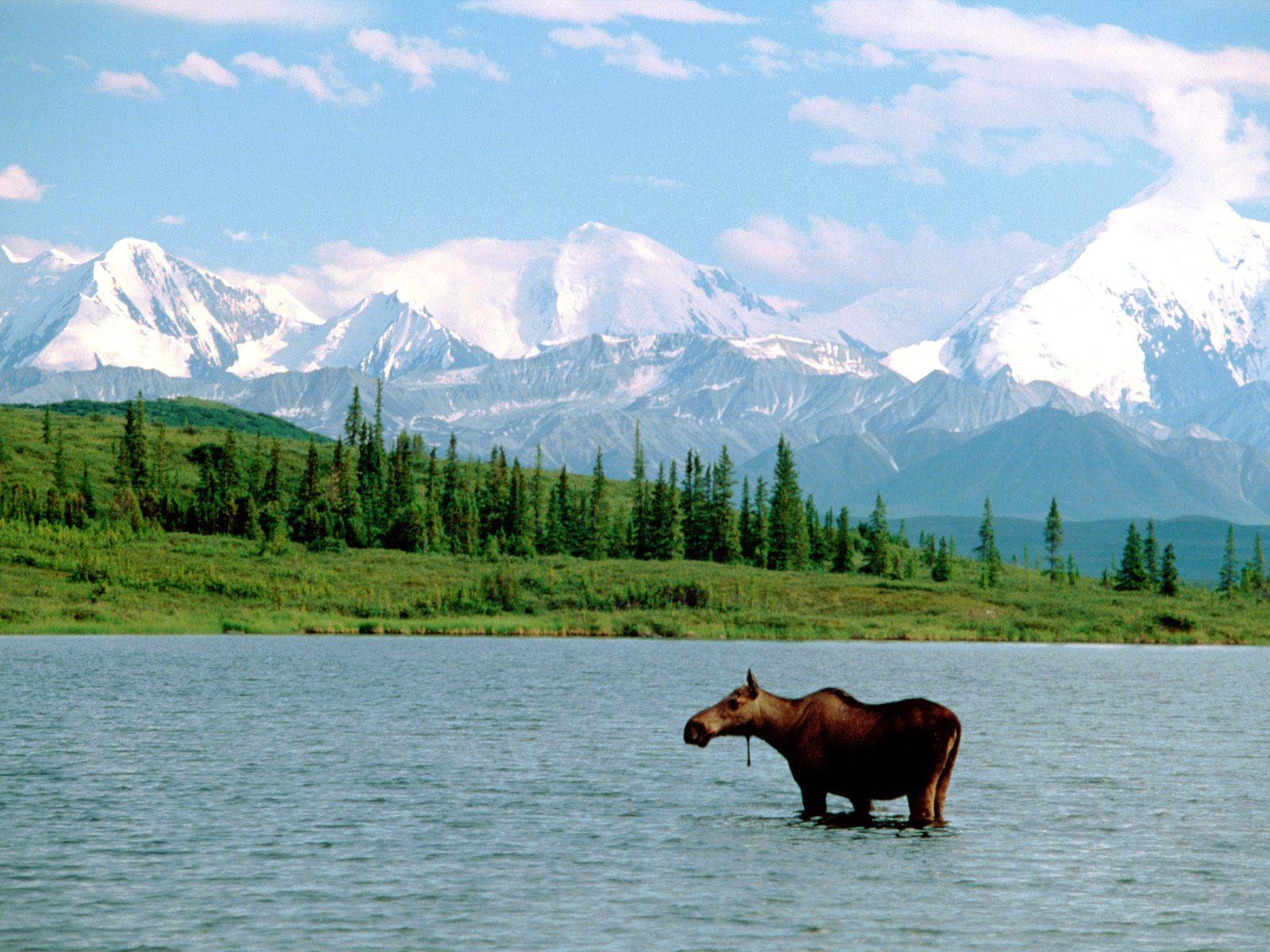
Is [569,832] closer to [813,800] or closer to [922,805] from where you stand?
[813,800]

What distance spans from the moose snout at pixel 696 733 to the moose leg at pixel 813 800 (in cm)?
276

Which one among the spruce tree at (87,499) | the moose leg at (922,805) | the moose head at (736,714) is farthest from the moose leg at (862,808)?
the spruce tree at (87,499)

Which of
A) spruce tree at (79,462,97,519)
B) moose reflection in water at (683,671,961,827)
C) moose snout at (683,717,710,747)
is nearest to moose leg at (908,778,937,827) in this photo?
moose reflection in water at (683,671,961,827)

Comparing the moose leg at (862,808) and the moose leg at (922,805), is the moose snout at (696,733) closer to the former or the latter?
the moose leg at (862,808)

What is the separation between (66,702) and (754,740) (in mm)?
28383

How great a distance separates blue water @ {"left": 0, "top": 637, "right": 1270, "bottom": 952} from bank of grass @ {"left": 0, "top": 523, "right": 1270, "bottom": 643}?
64.5 metres

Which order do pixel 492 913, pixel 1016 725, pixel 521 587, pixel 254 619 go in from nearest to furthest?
pixel 492 913
pixel 1016 725
pixel 254 619
pixel 521 587

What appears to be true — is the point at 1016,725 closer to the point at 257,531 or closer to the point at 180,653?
the point at 180,653

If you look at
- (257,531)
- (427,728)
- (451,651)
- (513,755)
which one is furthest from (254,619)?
(513,755)

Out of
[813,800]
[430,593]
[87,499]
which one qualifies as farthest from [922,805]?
[87,499]

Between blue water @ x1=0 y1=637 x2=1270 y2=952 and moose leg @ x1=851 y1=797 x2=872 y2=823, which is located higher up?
moose leg @ x1=851 y1=797 x2=872 y2=823

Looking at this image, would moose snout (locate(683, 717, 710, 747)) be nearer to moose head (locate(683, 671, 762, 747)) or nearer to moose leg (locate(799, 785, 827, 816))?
moose head (locate(683, 671, 762, 747))

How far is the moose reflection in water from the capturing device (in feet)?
108

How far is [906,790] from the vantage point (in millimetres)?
34062
